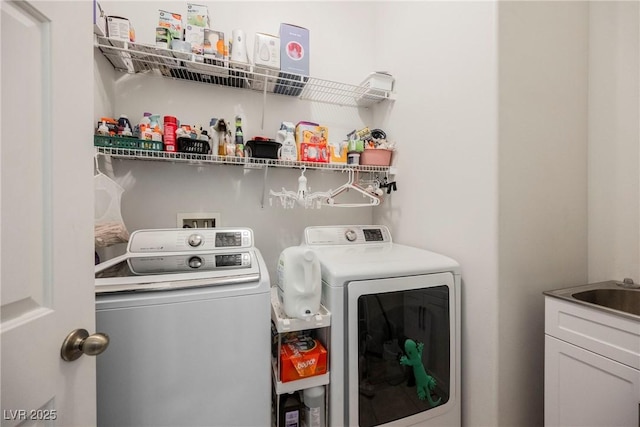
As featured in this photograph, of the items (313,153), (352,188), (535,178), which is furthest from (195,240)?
(535,178)

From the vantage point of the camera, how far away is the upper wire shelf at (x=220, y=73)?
1.29 meters

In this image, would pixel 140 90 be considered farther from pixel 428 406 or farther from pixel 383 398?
pixel 428 406

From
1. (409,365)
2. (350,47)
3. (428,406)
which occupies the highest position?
(350,47)

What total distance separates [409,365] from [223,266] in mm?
979

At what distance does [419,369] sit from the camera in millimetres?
1208

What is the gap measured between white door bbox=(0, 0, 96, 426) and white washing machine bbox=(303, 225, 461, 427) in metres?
0.83

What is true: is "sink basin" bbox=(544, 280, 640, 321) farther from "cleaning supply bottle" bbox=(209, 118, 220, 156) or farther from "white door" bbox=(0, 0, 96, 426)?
"cleaning supply bottle" bbox=(209, 118, 220, 156)

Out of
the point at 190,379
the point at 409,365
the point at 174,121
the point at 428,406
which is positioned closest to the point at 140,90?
the point at 174,121

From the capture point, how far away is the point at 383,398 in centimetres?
117

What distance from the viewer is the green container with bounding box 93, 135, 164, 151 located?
1.19 metres

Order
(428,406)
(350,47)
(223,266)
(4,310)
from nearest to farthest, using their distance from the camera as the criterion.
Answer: (4,310), (223,266), (428,406), (350,47)

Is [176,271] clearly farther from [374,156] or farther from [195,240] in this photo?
[374,156]

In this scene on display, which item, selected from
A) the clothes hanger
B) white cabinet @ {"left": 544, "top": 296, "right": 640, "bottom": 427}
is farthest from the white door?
white cabinet @ {"left": 544, "top": 296, "right": 640, "bottom": 427}

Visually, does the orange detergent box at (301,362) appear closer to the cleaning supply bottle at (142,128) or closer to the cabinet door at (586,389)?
the cabinet door at (586,389)
